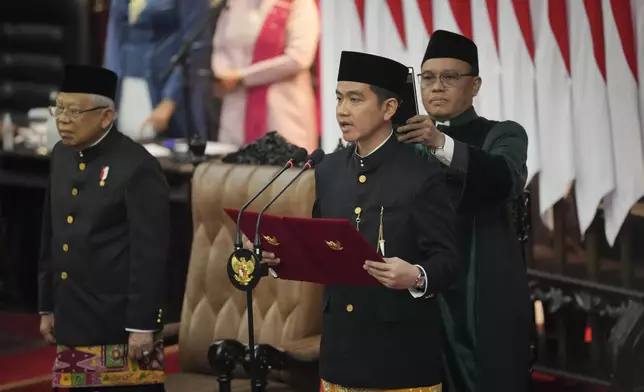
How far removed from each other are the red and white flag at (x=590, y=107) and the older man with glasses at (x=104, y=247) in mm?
1671

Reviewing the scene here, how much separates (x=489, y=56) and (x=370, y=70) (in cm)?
192

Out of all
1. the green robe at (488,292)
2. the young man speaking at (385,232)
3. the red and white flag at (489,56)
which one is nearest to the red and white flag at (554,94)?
the red and white flag at (489,56)

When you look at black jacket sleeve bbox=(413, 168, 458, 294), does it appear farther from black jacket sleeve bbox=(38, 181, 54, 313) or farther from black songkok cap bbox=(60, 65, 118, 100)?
black jacket sleeve bbox=(38, 181, 54, 313)

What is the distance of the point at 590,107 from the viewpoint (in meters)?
4.21

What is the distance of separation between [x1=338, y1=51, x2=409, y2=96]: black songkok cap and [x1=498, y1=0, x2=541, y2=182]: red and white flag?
181 centimetres

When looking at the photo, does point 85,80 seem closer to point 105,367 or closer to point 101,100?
point 101,100

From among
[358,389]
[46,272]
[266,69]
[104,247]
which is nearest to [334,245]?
[358,389]

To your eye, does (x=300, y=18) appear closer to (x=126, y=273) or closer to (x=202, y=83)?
(x=202, y=83)

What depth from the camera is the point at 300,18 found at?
5.35 metres

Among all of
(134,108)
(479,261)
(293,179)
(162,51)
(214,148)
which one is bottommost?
(479,261)

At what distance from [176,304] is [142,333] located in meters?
2.17

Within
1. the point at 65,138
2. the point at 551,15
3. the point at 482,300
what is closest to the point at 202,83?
the point at 551,15

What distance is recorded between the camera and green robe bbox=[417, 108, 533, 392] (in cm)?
302

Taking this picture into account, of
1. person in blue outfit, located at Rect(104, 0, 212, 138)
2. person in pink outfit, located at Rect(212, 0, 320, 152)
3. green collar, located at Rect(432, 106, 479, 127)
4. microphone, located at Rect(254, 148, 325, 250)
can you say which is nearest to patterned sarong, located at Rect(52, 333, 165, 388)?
microphone, located at Rect(254, 148, 325, 250)
